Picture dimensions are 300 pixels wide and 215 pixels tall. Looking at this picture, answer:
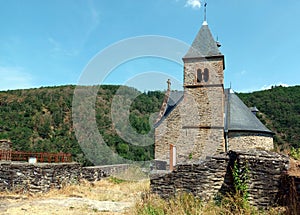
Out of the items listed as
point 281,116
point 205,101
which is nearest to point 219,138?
point 205,101

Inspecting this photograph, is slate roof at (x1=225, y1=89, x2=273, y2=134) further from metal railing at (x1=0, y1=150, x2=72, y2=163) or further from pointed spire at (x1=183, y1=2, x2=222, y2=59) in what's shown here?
metal railing at (x1=0, y1=150, x2=72, y2=163)

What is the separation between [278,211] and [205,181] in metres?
1.68

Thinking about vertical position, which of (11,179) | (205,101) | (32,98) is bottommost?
(11,179)

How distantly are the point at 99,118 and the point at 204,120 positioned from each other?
22.4 meters

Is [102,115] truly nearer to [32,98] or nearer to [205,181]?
[32,98]

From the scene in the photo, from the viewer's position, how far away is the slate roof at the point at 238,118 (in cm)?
1705

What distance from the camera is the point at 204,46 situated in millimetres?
17891

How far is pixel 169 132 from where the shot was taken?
1803 centimetres

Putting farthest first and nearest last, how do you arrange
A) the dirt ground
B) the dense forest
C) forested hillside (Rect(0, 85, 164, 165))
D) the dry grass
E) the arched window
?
the dense forest
forested hillside (Rect(0, 85, 164, 165))
the arched window
the dirt ground
the dry grass

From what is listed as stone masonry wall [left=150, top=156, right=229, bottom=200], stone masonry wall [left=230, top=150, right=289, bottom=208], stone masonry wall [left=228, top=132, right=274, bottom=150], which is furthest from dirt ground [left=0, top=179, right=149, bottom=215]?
stone masonry wall [left=228, top=132, right=274, bottom=150]

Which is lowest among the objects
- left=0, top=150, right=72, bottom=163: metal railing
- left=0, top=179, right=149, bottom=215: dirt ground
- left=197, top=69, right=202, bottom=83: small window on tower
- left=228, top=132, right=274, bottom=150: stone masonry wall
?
left=0, top=179, right=149, bottom=215: dirt ground

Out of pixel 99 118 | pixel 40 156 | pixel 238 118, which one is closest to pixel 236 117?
pixel 238 118

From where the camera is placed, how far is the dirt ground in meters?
6.90

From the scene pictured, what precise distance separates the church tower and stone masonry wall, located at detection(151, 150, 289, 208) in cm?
1006
